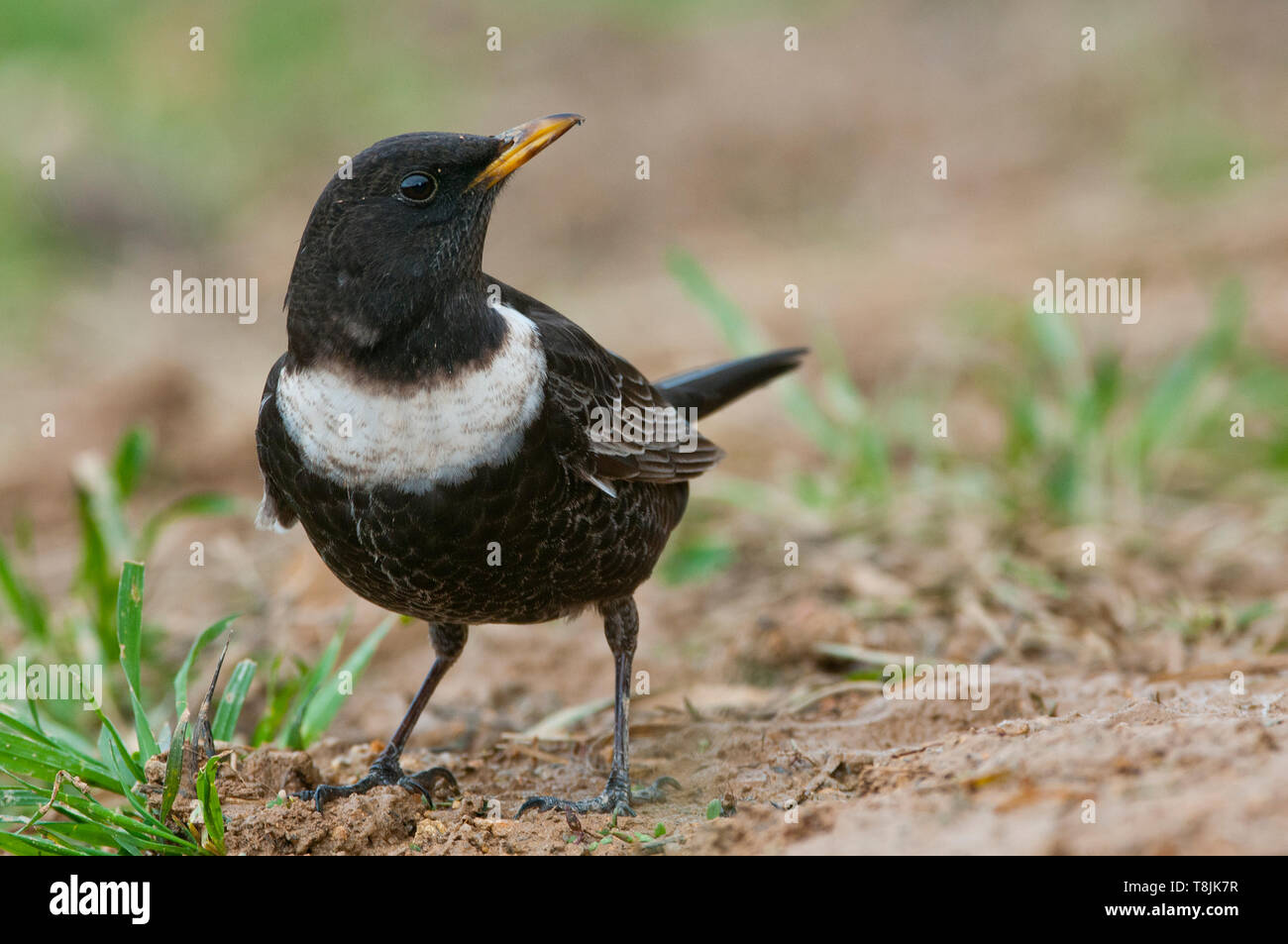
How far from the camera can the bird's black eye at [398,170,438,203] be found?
3.48 m

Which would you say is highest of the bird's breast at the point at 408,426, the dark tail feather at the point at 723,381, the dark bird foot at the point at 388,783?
the dark tail feather at the point at 723,381

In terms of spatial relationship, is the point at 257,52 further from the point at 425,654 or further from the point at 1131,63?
the point at 425,654

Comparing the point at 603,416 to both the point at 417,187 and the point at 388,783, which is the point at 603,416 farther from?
the point at 388,783

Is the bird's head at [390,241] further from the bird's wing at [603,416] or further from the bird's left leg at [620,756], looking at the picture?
the bird's left leg at [620,756]

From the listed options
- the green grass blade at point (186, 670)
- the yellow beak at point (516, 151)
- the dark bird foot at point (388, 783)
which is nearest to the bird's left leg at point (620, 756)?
the dark bird foot at point (388, 783)

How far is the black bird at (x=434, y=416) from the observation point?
3385 millimetres

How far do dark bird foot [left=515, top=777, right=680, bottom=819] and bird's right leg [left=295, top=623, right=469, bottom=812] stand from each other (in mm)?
309

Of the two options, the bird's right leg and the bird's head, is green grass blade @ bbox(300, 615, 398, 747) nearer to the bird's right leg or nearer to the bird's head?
the bird's right leg

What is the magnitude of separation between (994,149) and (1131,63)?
1.73m

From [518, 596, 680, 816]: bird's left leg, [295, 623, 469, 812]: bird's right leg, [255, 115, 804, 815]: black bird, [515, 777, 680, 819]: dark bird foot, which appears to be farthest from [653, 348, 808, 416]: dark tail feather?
[515, 777, 680, 819]: dark bird foot

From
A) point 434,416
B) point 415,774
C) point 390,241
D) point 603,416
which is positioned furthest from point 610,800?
point 390,241

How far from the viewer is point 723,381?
4887mm

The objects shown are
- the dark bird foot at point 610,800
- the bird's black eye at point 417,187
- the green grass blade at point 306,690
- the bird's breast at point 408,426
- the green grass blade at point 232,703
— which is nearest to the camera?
the bird's breast at point 408,426

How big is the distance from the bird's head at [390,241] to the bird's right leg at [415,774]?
1119 millimetres
